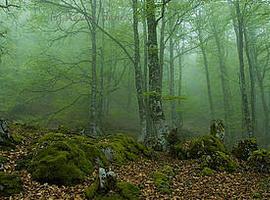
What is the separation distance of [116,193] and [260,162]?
5.94 metres

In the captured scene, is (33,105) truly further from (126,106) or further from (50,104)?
(126,106)

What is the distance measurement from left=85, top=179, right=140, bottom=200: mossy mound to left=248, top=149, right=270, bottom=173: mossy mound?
17.0 feet

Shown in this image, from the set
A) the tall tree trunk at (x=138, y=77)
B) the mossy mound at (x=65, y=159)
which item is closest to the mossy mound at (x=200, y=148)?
the mossy mound at (x=65, y=159)

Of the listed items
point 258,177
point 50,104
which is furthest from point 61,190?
point 50,104

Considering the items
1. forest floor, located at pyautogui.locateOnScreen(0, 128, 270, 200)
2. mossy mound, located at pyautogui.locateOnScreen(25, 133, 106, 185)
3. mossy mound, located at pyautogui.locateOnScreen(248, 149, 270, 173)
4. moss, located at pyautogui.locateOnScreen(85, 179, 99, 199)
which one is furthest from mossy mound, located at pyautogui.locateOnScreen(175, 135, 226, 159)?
moss, located at pyautogui.locateOnScreen(85, 179, 99, 199)

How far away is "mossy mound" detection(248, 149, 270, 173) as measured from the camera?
11008mm

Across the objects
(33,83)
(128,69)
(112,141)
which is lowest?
(112,141)

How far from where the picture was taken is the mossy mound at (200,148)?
12180mm

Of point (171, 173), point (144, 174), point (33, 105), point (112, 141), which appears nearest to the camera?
point (144, 174)

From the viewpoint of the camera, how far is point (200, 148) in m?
12.3

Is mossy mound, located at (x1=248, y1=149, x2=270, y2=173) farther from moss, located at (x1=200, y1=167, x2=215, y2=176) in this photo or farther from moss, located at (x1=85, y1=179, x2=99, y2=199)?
moss, located at (x1=85, y1=179, x2=99, y2=199)

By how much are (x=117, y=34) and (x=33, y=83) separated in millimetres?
6060

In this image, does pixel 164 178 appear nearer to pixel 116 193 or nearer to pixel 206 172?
pixel 206 172

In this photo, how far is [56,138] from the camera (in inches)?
401
